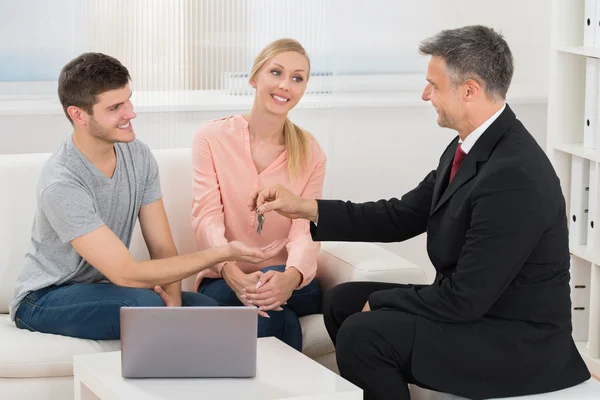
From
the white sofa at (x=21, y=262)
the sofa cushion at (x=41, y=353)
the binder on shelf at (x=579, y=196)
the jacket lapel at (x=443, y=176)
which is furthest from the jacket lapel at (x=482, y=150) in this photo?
the binder on shelf at (x=579, y=196)

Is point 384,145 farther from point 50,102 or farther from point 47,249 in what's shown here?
point 47,249

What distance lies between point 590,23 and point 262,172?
1.32 m

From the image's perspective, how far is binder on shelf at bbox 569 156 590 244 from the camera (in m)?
3.50

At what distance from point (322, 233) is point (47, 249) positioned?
761 millimetres

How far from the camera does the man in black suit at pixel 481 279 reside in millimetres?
2188

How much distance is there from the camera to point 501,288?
7.22 feet

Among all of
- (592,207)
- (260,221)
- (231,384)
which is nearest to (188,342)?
(231,384)

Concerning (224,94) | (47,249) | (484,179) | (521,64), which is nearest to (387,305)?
(484,179)

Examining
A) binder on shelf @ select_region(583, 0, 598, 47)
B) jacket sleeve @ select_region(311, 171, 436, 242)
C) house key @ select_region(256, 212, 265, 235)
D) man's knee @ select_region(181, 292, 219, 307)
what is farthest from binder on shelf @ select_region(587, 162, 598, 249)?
man's knee @ select_region(181, 292, 219, 307)

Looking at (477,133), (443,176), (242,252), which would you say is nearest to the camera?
(477,133)

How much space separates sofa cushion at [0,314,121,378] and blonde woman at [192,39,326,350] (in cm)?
48

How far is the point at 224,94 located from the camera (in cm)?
394

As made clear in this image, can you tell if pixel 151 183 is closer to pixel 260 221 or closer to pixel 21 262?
pixel 260 221

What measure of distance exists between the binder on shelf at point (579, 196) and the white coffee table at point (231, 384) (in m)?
1.61
